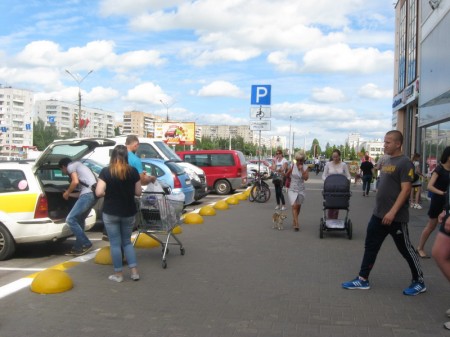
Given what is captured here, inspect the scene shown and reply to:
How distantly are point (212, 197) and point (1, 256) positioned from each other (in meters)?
13.1

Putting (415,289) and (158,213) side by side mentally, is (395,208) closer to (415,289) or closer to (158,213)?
(415,289)

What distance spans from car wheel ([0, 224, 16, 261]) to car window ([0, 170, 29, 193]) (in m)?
0.62

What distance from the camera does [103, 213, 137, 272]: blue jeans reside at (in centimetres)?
628

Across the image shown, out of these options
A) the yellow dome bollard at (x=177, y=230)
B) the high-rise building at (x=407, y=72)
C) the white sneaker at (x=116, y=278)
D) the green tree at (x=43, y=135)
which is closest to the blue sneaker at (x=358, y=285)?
the white sneaker at (x=116, y=278)

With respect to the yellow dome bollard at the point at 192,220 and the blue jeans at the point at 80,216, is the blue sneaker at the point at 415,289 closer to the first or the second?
the blue jeans at the point at 80,216

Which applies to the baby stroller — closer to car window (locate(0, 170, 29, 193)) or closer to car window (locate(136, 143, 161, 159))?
car window (locate(0, 170, 29, 193))

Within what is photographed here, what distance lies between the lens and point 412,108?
35.6 metres

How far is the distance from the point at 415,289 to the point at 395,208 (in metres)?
1.08

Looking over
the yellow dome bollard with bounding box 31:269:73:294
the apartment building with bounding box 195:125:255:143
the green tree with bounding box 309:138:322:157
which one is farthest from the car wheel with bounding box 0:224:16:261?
the apartment building with bounding box 195:125:255:143

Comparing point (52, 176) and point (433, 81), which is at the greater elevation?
point (433, 81)

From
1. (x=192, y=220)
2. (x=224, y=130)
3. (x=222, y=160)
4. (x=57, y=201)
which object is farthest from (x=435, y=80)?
(x=224, y=130)

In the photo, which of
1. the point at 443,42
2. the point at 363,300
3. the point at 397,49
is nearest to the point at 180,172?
the point at 363,300

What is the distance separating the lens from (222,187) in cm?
2167

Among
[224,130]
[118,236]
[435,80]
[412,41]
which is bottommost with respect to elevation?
[118,236]
